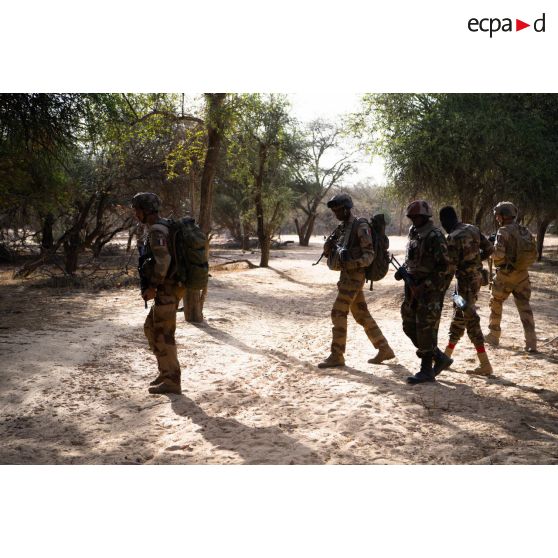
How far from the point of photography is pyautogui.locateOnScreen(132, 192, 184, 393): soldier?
195 inches

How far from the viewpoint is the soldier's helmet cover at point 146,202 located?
16.6 ft

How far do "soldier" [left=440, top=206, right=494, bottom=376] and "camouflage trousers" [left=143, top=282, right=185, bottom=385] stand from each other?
9.05 ft

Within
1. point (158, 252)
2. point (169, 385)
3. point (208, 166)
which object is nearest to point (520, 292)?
point (169, 385)

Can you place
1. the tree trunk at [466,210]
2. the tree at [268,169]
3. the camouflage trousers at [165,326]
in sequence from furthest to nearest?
the tree at [268,169], the tree trunk at [466,210], the camouflage trousers at [165,326]

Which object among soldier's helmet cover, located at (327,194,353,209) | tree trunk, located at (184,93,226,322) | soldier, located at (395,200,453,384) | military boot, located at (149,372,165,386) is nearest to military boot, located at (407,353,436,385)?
soldier, located at (395,200,453,384)

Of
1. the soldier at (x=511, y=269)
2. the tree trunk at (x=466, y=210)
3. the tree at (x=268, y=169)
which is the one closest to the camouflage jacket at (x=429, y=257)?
the soldier at (x=511, y=269)

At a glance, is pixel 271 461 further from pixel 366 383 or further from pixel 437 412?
pixel 366 383

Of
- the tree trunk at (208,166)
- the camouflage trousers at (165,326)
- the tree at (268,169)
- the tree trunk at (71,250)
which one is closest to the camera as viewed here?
the camouflage trousers at (165,326)

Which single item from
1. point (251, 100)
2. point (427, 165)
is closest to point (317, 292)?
point (427, 165)

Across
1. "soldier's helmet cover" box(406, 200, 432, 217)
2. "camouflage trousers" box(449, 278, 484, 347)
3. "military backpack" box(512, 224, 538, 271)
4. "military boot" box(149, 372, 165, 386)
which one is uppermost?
"soldier's helmet cover" box(406, 200, 432, 217)

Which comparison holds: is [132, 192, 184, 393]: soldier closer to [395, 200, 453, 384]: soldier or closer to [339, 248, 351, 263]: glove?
[339, 248, 351, 263]: glove

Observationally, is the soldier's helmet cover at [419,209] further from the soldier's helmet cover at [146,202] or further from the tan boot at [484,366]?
the soldier's helmet cover at [146,202]

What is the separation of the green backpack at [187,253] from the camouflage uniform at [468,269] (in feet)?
8.20

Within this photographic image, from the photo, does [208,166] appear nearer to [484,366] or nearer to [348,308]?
[348,308]
